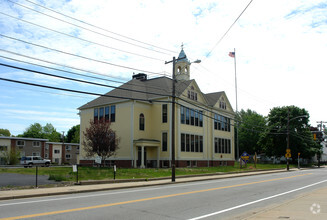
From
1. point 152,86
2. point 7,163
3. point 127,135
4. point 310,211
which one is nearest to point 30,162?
point 7,163

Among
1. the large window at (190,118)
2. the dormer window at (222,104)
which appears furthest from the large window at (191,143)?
the dormer window at (222,104)

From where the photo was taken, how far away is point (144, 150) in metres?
38.9

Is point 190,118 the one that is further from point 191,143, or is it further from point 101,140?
point 101,140

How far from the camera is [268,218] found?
830cm

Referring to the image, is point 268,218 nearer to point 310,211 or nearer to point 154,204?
point 310,211

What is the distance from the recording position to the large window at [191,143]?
4006 centimetres

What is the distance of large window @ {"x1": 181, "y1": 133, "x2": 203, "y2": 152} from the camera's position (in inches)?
1577

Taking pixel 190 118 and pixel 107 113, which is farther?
pixel 190 118

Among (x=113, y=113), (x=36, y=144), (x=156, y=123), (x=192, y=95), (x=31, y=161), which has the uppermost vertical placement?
(x=192, y=95)

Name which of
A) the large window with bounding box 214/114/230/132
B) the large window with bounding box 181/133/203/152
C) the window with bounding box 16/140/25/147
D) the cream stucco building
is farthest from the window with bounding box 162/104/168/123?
the window with bounding box 16/140/25/147

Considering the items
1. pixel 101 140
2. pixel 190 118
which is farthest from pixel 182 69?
pixel 101 140

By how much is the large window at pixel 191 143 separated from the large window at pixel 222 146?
4.89 metres

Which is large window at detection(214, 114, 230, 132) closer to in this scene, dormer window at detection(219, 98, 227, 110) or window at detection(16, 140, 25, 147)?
dormer window at detection(219, 98, 227, 110)

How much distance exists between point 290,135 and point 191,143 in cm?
2903
